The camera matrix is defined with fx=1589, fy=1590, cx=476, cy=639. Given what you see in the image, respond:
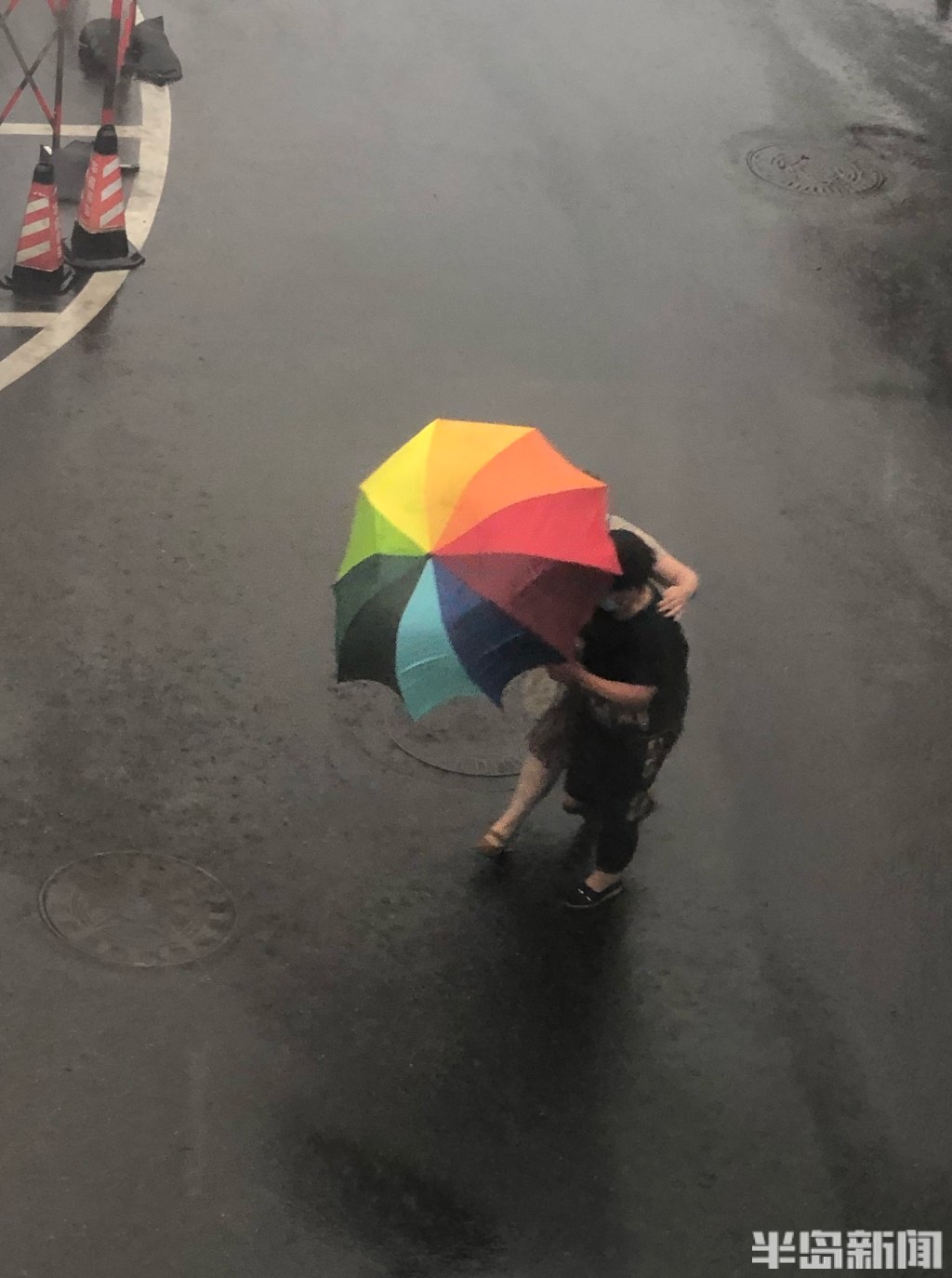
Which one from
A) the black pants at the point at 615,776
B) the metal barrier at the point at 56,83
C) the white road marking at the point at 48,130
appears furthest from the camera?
the white road marking at the point at 48,130

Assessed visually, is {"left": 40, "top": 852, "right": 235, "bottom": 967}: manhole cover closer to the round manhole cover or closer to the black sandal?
the round manhole cover

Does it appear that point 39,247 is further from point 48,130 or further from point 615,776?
point 615,776

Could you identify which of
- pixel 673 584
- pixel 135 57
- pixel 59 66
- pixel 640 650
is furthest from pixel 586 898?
pixel 135 57

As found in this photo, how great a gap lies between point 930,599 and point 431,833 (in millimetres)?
3139

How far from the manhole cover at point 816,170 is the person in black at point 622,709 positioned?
7686mm

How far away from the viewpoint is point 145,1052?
5.52 metres

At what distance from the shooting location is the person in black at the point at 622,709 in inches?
212

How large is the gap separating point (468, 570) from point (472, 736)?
7.53ft

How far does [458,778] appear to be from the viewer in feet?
22.4

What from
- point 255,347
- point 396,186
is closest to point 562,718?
point 255,347

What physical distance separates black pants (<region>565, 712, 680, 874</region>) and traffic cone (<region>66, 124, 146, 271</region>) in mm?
5843

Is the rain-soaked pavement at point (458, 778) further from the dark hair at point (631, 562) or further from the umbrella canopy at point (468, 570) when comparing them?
the dark hair at point (631, 562)

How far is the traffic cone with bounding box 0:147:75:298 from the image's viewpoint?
32.4 feet

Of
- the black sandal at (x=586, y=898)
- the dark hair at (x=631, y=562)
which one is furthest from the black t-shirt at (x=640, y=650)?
the black sandal at (x=586, y=898)
